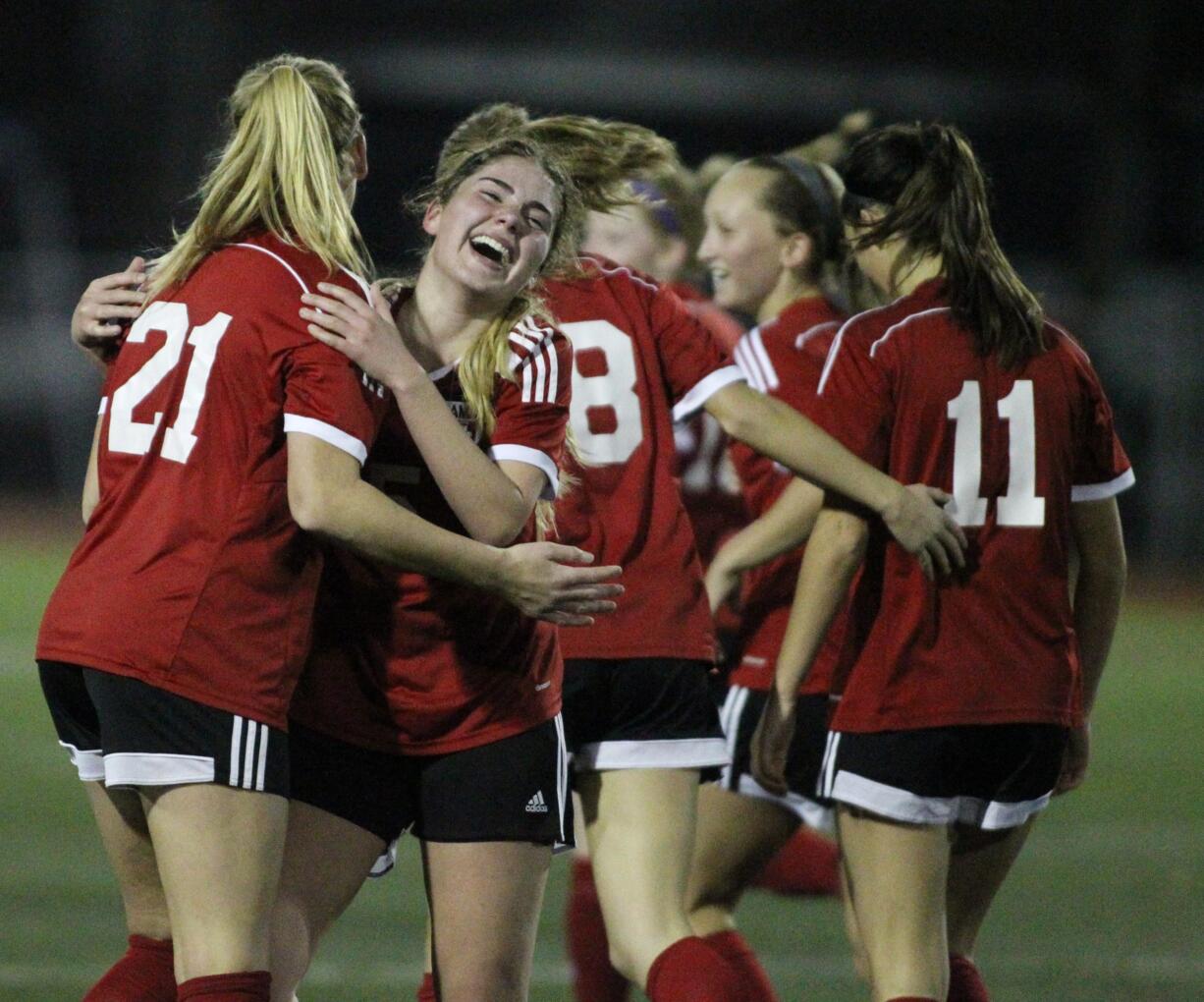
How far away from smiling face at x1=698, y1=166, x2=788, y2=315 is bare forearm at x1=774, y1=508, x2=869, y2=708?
1073 millimetres

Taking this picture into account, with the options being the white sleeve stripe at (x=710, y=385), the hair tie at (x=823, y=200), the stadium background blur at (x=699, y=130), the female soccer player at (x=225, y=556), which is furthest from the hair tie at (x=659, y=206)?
the stadium background blur at (x=699, y=130)

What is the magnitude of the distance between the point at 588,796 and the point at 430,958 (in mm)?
592

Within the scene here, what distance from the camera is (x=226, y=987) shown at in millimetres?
2547

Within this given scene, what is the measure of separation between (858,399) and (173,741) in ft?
4.18

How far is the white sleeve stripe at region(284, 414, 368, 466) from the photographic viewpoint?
259 cm

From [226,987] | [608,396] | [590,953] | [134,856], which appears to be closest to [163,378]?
[134,856]

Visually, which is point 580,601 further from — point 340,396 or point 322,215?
point 322,215

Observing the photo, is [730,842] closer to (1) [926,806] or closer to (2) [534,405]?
(1) [926,806]

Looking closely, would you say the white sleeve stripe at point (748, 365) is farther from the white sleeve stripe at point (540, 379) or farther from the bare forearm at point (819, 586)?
the white sleeve stripe at point (540, 379)

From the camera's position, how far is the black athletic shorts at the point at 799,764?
3822 mm

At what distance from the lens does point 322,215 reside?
2.76 meters

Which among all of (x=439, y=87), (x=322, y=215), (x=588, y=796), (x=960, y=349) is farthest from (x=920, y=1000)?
A: (x=439, y=87)

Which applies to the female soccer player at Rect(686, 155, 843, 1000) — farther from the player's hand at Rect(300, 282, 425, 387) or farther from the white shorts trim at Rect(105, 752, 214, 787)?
the white shorts trim at Rect(105, 752, 214, 787)

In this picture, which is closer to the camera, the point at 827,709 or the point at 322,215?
the point at 322,215
